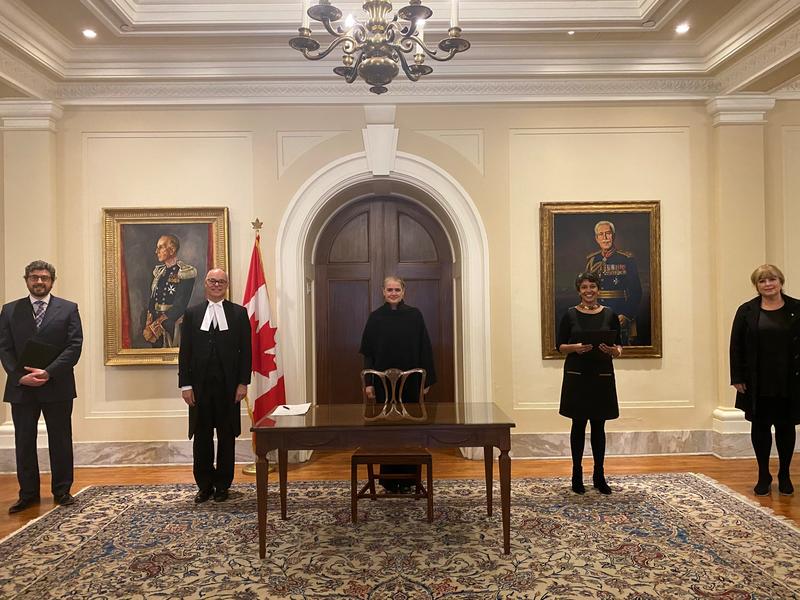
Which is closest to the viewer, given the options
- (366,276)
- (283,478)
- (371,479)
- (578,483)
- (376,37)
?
(376,37)

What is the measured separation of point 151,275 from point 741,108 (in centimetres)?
603

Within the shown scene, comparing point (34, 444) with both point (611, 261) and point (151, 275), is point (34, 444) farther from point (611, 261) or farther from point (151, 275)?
point (611, 261)

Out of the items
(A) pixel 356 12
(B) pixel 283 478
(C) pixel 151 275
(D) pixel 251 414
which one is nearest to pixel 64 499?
(D) pixel 251 414

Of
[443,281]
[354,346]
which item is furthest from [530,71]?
[354,346]

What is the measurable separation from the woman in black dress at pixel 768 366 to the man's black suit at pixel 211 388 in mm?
3932

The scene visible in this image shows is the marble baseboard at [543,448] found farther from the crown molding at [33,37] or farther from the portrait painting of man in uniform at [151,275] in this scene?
the crown molding at [33,37]

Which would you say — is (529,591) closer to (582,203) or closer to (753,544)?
(753,544)

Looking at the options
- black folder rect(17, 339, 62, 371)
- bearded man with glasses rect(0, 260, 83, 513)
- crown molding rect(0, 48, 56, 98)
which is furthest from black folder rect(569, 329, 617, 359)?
crown molding rect(0, 48, 56, 98)

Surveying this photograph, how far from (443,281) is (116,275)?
3.44 meters

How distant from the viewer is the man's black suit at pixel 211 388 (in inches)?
194

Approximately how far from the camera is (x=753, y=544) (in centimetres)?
386

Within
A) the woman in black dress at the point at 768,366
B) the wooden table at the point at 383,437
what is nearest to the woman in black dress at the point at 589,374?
the woman in black dress at the point at 768,366

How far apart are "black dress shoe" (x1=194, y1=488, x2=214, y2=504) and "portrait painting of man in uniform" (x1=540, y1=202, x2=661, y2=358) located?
11.1 ft

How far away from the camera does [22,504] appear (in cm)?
473
